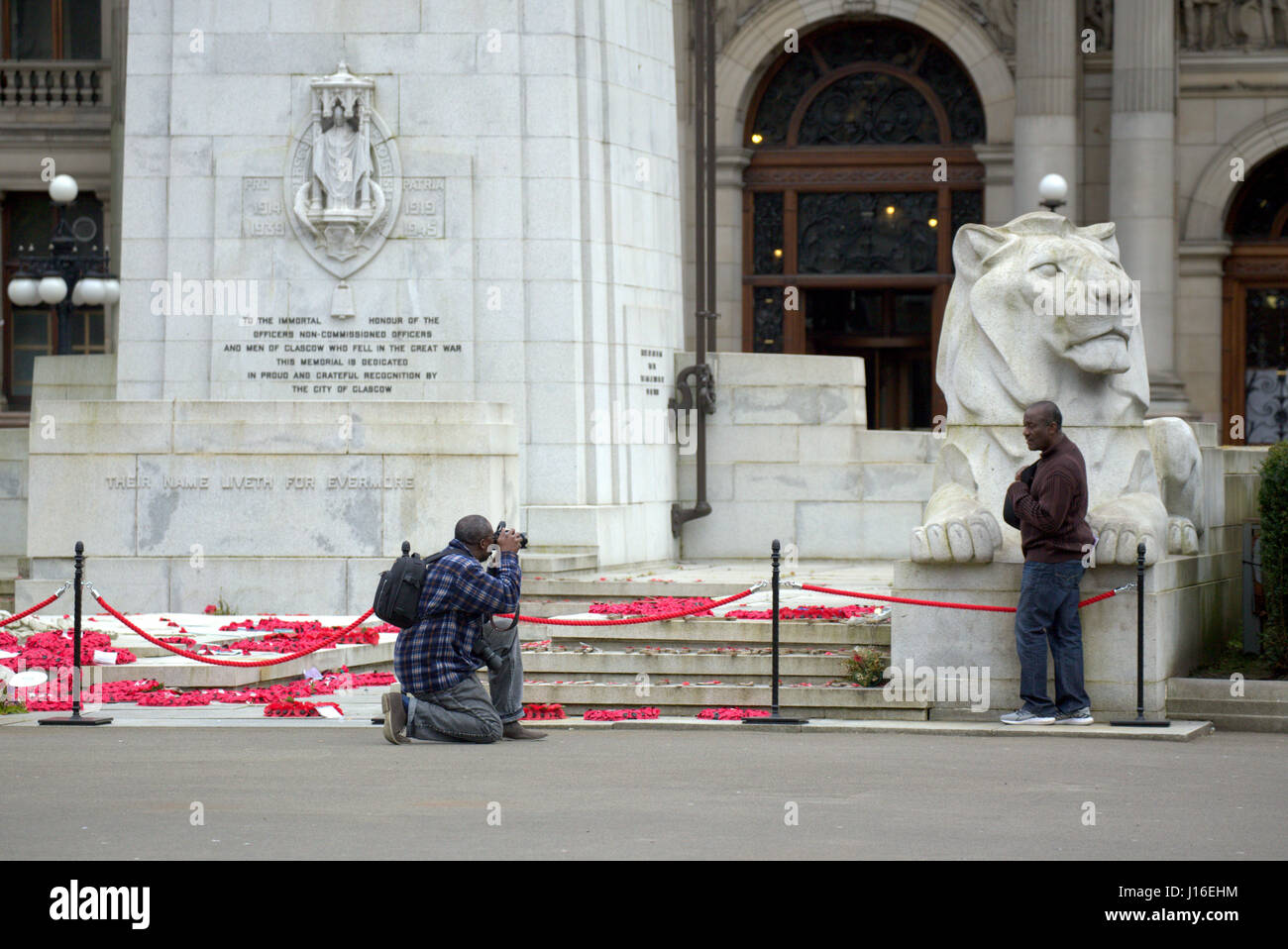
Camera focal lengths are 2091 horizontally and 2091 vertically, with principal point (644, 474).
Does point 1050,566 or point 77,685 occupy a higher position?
point 1050,566

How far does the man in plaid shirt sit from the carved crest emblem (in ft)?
24.6

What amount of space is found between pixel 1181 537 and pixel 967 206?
2373cm

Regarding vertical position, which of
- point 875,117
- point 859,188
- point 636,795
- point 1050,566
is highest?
point 875,117

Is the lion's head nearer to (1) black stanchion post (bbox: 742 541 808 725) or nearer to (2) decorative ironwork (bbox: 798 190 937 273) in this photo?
(1) black stanchion post (bbox: 742 541 808 725)

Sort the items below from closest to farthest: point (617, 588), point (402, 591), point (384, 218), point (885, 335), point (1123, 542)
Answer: point (402, 591), point (1123, 542), point (617, 588), point (384, 218), point (885, 335)

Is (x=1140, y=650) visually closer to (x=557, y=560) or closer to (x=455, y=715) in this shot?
(x=455, y=715)

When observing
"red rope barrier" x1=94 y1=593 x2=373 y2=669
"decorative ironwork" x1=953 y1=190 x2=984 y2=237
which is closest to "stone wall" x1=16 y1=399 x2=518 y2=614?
"red rope barrier" x1=94 y1=593 x2=373 y2=669

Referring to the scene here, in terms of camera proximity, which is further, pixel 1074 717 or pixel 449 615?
pixel 1074 717

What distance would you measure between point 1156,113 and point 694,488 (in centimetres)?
1632

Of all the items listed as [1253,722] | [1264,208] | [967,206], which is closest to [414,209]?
[1253,722]

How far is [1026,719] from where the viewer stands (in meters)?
13.2

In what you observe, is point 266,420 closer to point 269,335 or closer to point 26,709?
point 269,335

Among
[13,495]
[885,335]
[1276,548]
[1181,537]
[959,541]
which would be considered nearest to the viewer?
[959,541]

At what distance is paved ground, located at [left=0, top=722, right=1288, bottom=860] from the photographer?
8.92m
